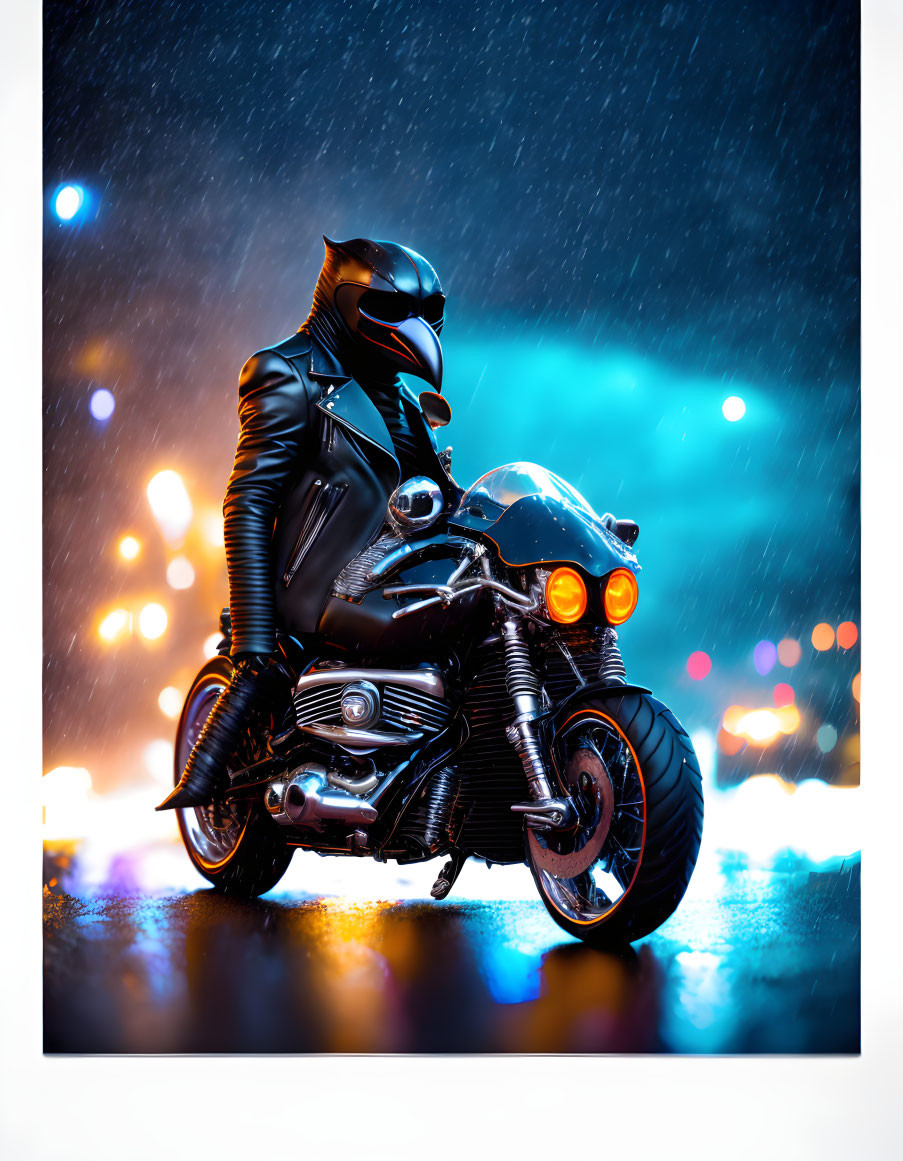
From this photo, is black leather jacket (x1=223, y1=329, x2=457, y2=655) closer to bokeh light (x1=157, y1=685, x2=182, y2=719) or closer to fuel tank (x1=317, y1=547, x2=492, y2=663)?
fuel tank (x1=317, y1=547, x2=492, y2=663)

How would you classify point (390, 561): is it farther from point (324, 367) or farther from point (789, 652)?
point (789, 652)

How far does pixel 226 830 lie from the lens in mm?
2672

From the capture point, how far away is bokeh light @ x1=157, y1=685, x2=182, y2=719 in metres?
2.74

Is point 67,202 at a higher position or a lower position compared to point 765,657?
higher

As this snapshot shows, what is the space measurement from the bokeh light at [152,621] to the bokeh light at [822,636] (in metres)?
1.67

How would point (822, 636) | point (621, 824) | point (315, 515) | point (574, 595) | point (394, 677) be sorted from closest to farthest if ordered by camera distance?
1. point (621, 824)
2. point (574, 595)
3. point (394, 677)
4. point (315, 515)
5. point (822, 636)

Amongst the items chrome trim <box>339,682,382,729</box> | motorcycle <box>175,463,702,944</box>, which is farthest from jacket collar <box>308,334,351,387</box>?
chrome trim <box>339,682,382,729</box>

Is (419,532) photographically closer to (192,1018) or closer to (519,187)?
(519,187)

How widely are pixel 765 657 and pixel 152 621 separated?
5.21 ft

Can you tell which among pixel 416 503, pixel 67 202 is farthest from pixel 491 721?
pixel 67 202

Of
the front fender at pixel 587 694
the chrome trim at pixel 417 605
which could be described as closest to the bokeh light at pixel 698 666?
the front fender at pixel 587 694

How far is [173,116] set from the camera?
2717mm

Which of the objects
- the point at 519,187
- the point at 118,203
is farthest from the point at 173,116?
the point at 519,187
